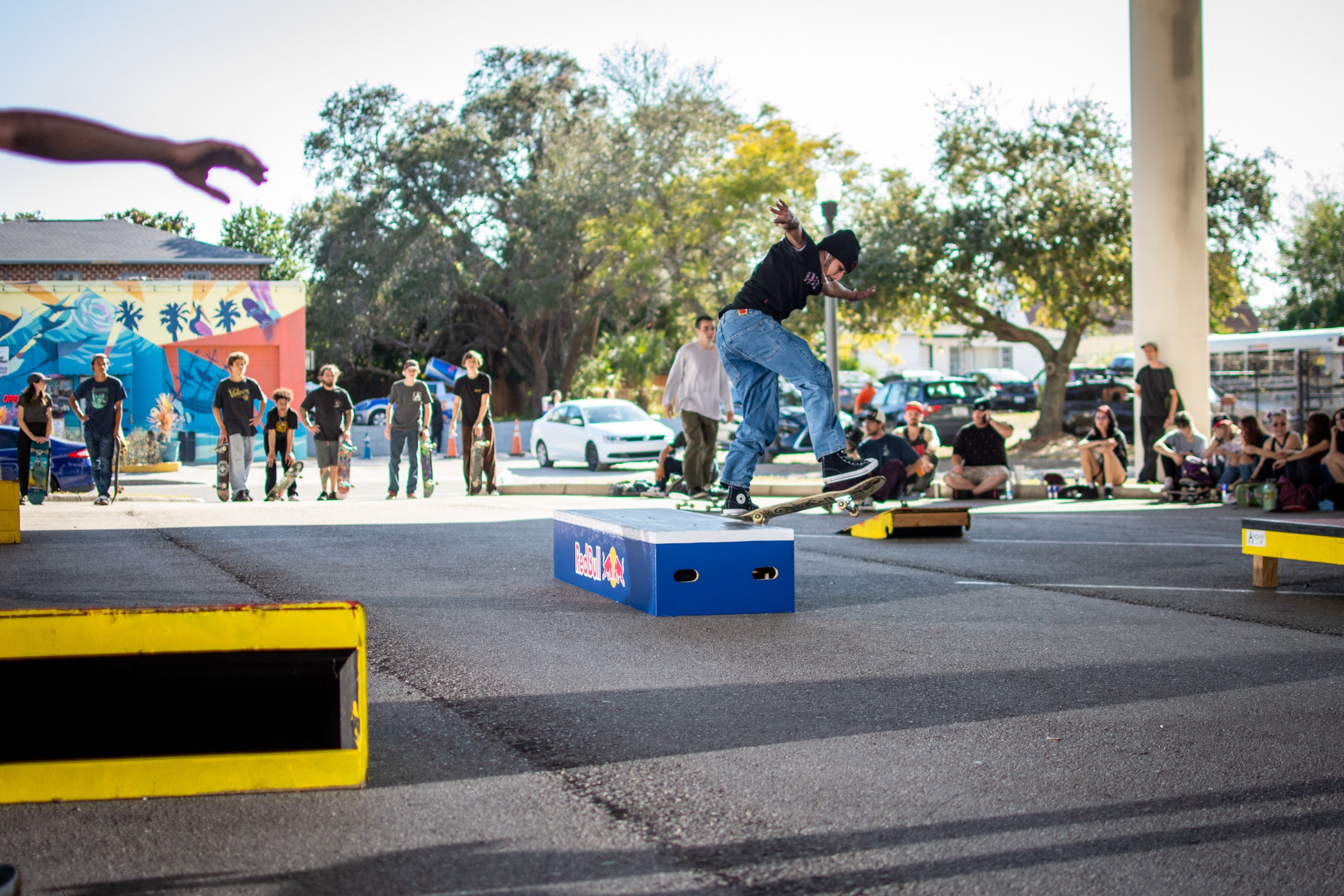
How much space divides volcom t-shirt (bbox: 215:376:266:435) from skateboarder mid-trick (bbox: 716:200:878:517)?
916 centimetres

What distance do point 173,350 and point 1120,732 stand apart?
1212 inches

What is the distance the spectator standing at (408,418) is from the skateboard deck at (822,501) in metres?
9.65

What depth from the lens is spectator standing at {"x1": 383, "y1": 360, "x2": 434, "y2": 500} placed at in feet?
53.3

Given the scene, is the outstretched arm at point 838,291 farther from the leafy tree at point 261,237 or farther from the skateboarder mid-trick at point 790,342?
the leafy tree at point 261,237

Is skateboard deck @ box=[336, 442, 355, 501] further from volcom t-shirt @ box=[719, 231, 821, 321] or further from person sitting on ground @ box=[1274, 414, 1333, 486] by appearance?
person sitting on ground @ box=[1274, 414, 1333, 486]

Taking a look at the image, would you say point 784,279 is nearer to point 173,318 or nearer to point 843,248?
point 843,248

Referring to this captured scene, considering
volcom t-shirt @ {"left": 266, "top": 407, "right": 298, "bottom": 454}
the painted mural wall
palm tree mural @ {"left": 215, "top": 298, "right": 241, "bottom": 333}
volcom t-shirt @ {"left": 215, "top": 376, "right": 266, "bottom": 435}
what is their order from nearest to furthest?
volcom t-shirt @ {"left": 215, "top": 376, "right": 266, "bottom": 435} < volcom t-shirt @ {"left": 266, "top": 407, "right": 298, "bottom": 454} < the painted mural wall < palm tree mural @ {"left": 215, "top": 298, "right": 241, "bottom": 333}

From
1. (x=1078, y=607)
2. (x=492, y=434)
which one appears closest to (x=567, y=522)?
(x=1078, y=607)

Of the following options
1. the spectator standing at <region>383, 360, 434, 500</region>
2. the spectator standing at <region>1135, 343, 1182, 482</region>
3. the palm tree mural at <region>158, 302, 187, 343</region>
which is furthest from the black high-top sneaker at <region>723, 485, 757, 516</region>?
the palm tree mural at <region>158, 302, 187, 343</region>

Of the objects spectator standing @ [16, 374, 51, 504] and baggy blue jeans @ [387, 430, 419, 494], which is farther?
baggy blue jeans @ [387, 430, 419, 494]

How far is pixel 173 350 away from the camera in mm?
31266

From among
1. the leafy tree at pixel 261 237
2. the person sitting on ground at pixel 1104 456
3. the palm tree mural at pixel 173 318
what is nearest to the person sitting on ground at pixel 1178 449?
the person sitting on ground at pixel 1104 456

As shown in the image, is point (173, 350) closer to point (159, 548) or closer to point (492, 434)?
point (492, 434)

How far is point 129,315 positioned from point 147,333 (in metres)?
0.60
